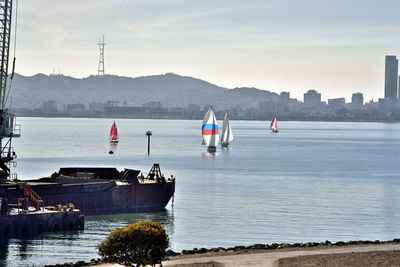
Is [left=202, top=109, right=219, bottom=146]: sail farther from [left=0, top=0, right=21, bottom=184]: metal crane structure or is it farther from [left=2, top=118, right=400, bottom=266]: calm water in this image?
[left=0, top=0, right=21, bottom=184]: metal crane structure

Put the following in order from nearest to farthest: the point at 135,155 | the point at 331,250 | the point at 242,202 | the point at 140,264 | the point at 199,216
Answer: the point at 140,264, the point at 331,250, the point at 199,216, the point at 242,202, the point at 135,155

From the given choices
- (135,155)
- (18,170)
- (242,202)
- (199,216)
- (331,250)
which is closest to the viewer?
(331,250)

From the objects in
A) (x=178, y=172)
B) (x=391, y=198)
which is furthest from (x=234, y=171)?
(x=391, y=198)

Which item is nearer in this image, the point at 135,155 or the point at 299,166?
the point at 299,166

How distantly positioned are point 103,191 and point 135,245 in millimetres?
34549

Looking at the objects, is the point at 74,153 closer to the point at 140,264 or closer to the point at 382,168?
the point at 382,168

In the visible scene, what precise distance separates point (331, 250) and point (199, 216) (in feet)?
92.9

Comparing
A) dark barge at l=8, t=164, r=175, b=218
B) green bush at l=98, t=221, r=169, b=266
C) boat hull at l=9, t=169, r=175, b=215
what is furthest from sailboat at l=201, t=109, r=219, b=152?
green bush at l=98, t=221, r=169, b=266

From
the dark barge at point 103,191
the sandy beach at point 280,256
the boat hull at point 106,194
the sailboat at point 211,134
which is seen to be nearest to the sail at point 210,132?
the sailboat at point 211,134

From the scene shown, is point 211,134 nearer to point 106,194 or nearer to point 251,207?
point 251,207

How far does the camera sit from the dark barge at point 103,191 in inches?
2522

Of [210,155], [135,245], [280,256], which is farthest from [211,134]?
[135,245]

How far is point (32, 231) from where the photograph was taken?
56219 mm

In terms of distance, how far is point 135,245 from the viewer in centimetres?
3400
